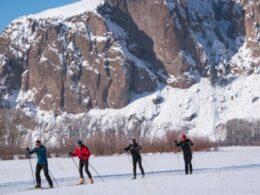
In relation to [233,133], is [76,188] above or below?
below

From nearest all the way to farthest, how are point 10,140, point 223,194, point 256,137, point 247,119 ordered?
point 223,194 → point 10,140 → point 256,137 → point 247,119

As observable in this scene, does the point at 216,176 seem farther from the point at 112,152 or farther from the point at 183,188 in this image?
the point at 112,152

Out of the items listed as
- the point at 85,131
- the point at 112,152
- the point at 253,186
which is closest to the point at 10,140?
the point at 112,152

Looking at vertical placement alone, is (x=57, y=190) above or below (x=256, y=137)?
below

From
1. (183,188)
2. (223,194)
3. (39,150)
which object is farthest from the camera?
(39,150)

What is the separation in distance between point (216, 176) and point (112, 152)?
64.2 meters

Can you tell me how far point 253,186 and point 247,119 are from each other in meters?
175

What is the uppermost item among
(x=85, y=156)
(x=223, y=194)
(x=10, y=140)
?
(x=10, y=140)

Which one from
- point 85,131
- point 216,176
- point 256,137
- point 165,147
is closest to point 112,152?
point 165,147

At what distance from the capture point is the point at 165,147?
93.9 meters

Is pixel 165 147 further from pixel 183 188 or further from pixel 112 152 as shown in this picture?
pixel 183 188

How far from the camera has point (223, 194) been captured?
75.2 ft

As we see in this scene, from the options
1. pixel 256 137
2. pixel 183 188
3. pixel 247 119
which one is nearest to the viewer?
pixel 183 188

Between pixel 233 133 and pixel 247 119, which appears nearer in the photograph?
pixel 233 133
